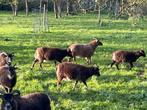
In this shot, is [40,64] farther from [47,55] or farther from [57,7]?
[57,7]

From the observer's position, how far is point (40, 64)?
20.9 metres

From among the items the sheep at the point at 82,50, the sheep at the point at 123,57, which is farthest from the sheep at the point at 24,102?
the sheep at the point at 82,50

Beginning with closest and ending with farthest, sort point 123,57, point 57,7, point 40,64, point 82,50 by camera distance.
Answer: point 40,64 → point 123,57 → point 82,50 → point 57,7

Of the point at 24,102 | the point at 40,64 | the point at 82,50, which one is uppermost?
the point at 24,102

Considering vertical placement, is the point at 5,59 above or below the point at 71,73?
above

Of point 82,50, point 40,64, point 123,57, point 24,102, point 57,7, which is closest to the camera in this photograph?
point 24,102

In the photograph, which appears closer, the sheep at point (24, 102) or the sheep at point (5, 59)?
the sheep at point (24, 102)

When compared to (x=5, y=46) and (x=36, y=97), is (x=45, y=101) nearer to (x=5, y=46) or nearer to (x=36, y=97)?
(x=36, y=97)

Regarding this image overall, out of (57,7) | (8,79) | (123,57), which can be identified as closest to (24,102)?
(8,79)

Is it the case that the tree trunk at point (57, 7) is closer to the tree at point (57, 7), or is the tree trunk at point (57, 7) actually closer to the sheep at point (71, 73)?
the tree at point (57, 7)

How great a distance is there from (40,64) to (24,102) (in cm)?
941

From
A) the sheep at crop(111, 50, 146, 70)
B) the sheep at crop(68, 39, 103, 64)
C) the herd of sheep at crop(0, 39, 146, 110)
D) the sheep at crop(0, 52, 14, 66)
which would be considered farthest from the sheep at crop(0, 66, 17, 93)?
the sheep at crop(68, 39, 103, 64)

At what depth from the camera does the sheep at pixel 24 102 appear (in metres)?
10.6

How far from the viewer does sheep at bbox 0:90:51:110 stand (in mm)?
10570
